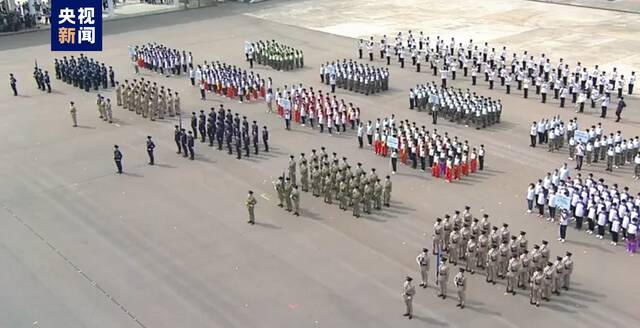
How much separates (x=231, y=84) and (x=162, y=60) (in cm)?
603

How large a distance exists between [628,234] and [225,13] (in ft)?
126

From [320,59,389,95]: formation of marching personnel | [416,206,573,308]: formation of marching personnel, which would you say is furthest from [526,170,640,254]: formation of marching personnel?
[320,59,389,95]: formation of marching personnel

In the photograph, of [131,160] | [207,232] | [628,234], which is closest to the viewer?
[628,234]

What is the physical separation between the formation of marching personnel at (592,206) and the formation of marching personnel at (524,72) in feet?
30.8

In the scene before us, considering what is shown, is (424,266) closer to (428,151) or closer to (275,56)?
(428,151)

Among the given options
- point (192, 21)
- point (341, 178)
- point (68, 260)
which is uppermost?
point (192, 21)

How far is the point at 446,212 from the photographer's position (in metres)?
21.5

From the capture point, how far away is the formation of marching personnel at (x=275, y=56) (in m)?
36.7

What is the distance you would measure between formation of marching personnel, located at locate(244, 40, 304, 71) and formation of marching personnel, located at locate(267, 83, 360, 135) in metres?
6.73

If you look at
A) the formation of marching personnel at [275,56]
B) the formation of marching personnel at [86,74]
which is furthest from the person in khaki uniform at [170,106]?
the formation of marching personnel at [275,56]

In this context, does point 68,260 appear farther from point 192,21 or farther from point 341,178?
point 192,21

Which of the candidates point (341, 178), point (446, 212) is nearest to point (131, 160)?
point (341, 178)

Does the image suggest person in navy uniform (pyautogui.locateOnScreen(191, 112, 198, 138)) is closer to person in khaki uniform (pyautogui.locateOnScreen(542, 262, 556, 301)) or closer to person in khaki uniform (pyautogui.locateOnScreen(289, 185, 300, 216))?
person in khaki uniform (pyautogui.locateOnScreen(289, 185, 300, 216))

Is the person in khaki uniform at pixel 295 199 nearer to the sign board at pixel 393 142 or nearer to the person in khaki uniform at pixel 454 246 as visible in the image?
the sign board at pixel 393 142
